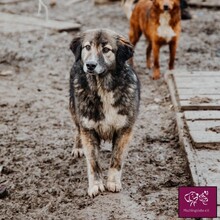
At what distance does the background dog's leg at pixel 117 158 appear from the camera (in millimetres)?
4398

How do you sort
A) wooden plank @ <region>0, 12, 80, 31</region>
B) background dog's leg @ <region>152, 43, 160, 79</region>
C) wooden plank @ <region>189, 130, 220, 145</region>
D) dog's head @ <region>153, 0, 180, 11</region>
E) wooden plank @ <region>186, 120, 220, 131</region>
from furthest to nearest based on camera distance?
wooden plank @ <region>0, 12, 80, 31</region> → background dog's leg @ <region>152, 43, 160, 79</region> → dog's head @ <region>153, 0, 180, 11</region> → wooden plank @ <region>186, 120, 220, 131</region> → wooden plank @ <region>189, 130, 220, 145</region>

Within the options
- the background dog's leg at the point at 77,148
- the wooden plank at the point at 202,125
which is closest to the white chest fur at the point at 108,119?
the background dog's leg at the point at 77,148

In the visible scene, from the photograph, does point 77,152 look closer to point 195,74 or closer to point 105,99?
point 105,99

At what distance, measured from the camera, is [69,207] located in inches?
167

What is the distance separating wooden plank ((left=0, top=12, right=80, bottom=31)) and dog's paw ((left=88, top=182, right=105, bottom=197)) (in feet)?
22.7

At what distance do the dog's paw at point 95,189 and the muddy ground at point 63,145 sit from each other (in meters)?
0.05

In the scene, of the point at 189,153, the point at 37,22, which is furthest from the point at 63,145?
the point at 37,22

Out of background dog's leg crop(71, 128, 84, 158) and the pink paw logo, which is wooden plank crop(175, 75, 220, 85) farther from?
the pink paw logo

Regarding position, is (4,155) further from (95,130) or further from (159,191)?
(159,191)

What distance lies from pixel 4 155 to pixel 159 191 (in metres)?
1.75

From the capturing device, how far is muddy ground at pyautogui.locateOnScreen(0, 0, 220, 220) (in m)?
4.24

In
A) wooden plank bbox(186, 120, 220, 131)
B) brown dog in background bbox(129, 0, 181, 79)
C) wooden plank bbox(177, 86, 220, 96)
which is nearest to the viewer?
wooden plank bbox(186, 120, 220, 131)

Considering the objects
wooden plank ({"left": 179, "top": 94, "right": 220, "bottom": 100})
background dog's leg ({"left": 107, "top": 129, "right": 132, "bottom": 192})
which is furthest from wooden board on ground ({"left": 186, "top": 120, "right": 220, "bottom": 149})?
background dog's leg ({"left": 107, "top": 129, "right": 132, "bottom": 192})

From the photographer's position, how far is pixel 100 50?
13.6 feet
